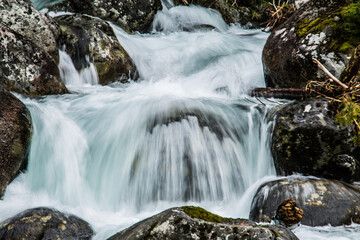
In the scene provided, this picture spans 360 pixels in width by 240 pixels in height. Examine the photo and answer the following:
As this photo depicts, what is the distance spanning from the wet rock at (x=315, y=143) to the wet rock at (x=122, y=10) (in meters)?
7.86

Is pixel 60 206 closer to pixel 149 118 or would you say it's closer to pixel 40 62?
pixel 149 118

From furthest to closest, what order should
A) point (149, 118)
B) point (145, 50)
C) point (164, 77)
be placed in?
point (145, 50)
point (164, 77)
point (149, 118)

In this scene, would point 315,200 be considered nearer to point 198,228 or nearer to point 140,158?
point 198,228

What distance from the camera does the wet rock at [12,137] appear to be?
4.03 meters

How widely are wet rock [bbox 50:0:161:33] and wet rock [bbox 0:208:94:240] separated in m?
8.13

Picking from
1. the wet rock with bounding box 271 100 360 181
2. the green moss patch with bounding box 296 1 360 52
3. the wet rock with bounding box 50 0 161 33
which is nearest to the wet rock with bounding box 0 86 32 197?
the wet rock with bounding box 271 100 360 181

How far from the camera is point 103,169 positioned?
4859mm

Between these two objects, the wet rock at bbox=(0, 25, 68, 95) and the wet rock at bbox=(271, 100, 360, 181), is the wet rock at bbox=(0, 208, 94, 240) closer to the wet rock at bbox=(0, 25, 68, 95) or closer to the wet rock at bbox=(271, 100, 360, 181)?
the wet rock at bbox=(271, 100, 360, 181)

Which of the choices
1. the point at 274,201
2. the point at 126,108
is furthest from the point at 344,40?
the point at 126,108

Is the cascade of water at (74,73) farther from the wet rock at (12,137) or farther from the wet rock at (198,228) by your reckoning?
the wet rock at (198,228)

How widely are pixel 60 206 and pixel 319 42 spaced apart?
4.98 metres

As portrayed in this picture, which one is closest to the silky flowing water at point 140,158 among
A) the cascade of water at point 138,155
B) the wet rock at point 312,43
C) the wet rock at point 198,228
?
the cascade of water at point 138,155

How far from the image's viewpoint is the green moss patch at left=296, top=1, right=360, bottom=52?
17.7 ft

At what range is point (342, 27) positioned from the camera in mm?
5555
